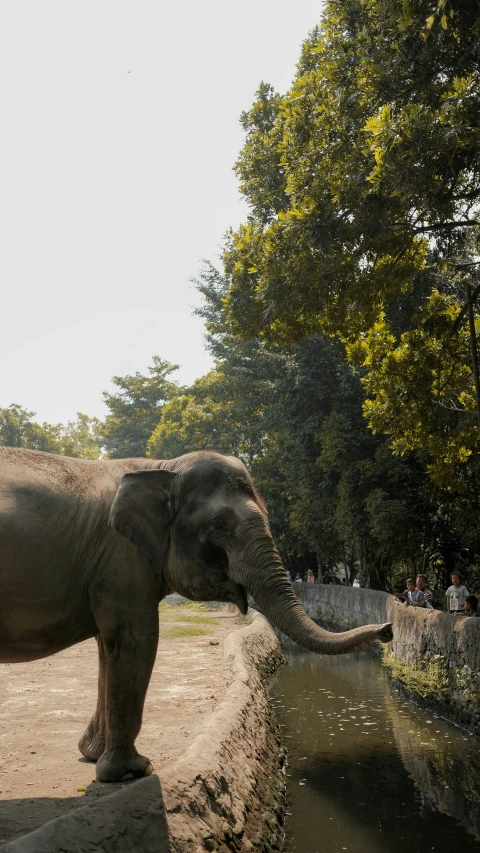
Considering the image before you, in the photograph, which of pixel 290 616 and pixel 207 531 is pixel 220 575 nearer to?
pixel 207 531

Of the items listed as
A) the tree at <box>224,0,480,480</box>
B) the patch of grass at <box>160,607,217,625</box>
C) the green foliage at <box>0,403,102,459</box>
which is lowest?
the patch of grass at <box>160,607,217,625</box>

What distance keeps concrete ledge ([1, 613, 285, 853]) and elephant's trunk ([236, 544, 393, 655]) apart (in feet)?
4.10

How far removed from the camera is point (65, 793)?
226 inches

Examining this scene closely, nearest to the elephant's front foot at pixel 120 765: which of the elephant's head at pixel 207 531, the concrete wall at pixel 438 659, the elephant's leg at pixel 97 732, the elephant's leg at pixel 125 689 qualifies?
the elephant's leg at pixel 125 689

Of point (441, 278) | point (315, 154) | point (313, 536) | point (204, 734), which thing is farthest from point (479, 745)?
point (313, 536)

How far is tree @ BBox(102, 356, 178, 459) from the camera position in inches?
2530

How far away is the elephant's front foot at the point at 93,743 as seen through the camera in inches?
258

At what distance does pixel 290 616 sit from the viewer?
5.49 m

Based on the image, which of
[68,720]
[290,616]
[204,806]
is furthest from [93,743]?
[290,616]

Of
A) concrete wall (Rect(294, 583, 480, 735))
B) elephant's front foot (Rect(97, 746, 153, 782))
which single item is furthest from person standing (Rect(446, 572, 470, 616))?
elephant's front foot (Rect(97, 746, 153, 782))

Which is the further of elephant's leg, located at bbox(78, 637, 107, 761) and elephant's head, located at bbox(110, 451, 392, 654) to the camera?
elephant's leg, located at bbox(78, 637, 107, 761)

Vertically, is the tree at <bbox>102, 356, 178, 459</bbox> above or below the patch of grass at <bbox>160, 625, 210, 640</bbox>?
above

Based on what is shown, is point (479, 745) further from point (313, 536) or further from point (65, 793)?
point (313, 536)

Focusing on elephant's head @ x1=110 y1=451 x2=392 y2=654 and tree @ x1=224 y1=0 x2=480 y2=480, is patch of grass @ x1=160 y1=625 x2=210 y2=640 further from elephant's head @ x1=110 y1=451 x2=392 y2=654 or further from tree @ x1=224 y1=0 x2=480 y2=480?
elephant's head @ x1=110 y1=451 x2=392 y2=654
